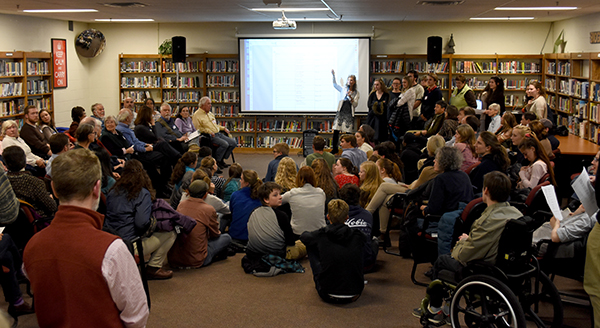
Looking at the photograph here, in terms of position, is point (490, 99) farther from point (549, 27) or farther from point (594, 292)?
point (594, 292)

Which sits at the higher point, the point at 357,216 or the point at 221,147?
the point at 221,147

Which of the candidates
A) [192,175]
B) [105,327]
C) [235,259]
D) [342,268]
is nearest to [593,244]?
[342,268]

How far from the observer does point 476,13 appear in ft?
32.5

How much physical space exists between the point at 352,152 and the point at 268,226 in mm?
2441

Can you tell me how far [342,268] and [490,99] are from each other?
7.12 metres

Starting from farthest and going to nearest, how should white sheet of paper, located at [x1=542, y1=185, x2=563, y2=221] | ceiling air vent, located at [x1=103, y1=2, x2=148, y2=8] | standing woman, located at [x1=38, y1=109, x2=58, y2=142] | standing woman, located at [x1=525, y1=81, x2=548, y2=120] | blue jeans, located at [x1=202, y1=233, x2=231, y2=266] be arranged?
standing woman, located at [x1=525, y1=81, x2=548, y2=120] < ceiling air vent, located at [x1=103, y1=2, x2=148, y2=8] < standing woman, located at [x1=38, y1=109, x2=58, y2=142] < blue jeans, located at [x1=202, y1=233, x2=231, y2=266] < white sheet of paper, located at [x1=542, y1=185, x2=563, y2=221]

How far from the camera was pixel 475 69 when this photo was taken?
12062mm

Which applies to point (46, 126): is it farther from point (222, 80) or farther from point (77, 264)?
point (77, 264)

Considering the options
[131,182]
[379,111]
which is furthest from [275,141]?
[131,182]

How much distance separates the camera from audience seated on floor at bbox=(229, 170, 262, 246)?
5.27m

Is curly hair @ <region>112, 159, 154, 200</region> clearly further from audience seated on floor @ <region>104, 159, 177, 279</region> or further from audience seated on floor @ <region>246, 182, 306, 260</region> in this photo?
audience seated on floor @ <region>246, 182, 306, 260</region>

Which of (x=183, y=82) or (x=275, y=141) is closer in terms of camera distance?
(x=275, y=141)

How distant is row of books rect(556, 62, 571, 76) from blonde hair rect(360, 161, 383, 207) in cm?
694

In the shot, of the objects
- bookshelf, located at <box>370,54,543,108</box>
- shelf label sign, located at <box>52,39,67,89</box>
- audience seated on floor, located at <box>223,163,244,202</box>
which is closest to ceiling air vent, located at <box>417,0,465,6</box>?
bookshelf, located at <box>370,54,543,108</box>
